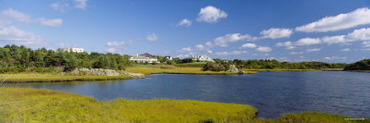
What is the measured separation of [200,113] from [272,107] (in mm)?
13538

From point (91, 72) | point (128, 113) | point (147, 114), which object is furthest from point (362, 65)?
point (128, 113)

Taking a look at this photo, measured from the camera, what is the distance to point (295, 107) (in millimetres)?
30359

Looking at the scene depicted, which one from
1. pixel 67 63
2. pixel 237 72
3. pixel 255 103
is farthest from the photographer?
pixel 237 72

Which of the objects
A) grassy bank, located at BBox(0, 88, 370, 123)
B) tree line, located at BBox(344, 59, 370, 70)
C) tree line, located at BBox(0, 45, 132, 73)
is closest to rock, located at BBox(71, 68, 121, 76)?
tree line, located at BBox(0, 45, 132, 73)

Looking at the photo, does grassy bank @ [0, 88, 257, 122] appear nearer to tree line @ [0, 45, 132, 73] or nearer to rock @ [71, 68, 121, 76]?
rock @ [71, 68, 121, 76]

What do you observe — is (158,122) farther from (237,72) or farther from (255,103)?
(237,72)

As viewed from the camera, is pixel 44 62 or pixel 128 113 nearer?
pixel 128 113

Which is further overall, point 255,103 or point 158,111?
point 255,103

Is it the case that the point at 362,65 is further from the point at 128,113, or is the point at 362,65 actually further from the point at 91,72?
the point at 128,113

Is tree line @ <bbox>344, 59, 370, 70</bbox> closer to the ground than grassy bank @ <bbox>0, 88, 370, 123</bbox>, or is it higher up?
higher up

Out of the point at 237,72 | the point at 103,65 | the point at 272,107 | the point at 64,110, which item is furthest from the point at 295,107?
the point at 237,72

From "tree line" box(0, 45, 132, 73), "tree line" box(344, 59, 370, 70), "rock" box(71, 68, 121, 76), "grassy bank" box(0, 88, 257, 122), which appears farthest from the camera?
"tree line" box(344, 59, 370, 70)

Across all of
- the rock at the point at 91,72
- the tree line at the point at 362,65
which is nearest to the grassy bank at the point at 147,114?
the rock at the point at 91,72

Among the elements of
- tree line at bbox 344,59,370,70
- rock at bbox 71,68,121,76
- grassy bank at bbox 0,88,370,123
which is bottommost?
grassy bank at bbox 0,88,370,123
